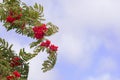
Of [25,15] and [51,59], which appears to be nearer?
[51,59]

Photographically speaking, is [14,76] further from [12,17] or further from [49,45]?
[12,17]

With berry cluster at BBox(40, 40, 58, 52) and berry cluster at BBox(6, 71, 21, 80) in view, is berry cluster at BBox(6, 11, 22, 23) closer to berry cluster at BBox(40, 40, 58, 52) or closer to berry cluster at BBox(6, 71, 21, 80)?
berry cluster at BBox(40, 40, 58, 52)

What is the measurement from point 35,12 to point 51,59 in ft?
4.35

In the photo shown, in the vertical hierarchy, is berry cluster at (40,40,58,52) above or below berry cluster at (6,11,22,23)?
below

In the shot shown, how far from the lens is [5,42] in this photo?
30.6 ft

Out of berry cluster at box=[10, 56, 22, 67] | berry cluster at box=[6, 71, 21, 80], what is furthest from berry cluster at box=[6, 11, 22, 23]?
berry cluster at box=[6, 71, 21, 80]

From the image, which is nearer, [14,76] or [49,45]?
[14,76]

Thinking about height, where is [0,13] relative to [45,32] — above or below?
above

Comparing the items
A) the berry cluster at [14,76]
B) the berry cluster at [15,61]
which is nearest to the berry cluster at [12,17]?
the berry cluster at [15,61]

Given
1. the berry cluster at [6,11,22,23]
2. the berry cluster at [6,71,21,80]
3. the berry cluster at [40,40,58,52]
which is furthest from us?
the berry cluster at [6,11,22,23]

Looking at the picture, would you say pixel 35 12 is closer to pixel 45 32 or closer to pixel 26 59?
pixel 45 32

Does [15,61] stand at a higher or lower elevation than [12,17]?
lower

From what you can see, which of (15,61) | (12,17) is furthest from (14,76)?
(12,17)

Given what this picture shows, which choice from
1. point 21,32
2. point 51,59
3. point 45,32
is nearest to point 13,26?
point 21,32
